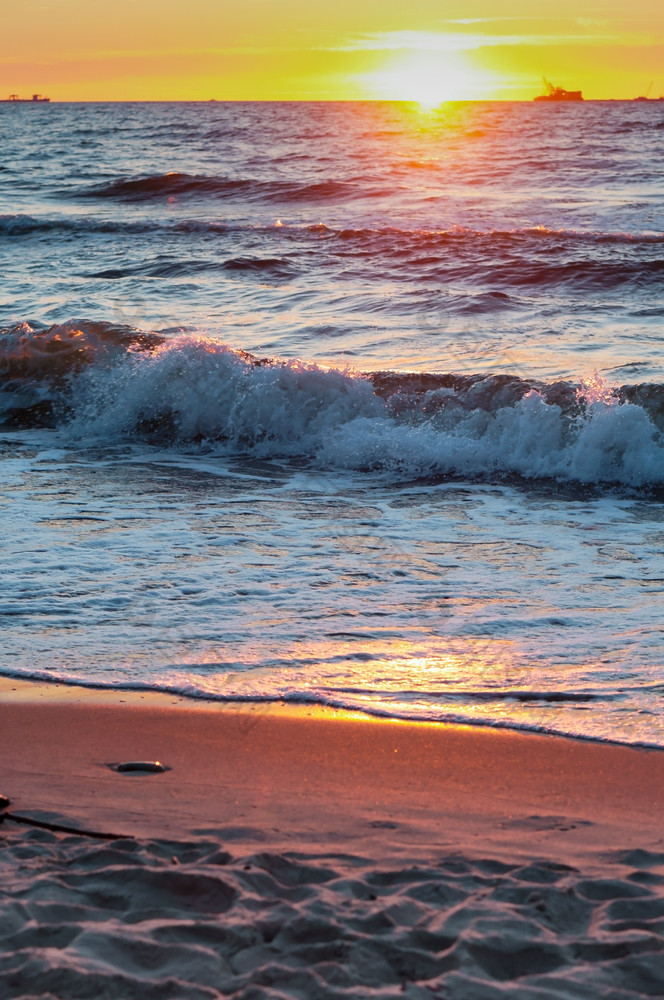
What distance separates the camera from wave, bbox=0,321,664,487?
24.9 ft

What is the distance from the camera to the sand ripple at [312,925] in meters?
2.04

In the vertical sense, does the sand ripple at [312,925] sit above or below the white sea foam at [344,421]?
below

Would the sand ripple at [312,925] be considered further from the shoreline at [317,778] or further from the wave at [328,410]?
the wave at [328,410]

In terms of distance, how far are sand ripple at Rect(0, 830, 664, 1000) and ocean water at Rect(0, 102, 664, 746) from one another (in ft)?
3.23

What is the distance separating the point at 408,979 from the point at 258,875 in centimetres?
50

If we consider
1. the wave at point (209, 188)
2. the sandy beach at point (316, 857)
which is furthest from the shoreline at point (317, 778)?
the wave at point (209, 188)

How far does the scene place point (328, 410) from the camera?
878cm

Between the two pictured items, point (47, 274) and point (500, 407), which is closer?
point (500, 407)

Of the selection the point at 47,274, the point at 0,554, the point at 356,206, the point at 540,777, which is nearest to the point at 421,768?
the point at 540,777

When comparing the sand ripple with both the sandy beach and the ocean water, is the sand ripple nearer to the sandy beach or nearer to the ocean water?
the sandy beach

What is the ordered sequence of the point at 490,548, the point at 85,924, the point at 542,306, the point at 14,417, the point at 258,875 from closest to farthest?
the point at 85,924 → the point at 258,875 → the point at 490,548 → the point at 14,417 → the point at 542,306

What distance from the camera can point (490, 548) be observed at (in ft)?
17.9

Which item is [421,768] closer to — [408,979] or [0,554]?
[408,979]

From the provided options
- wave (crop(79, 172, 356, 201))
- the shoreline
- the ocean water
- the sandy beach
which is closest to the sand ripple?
the sandy beach
